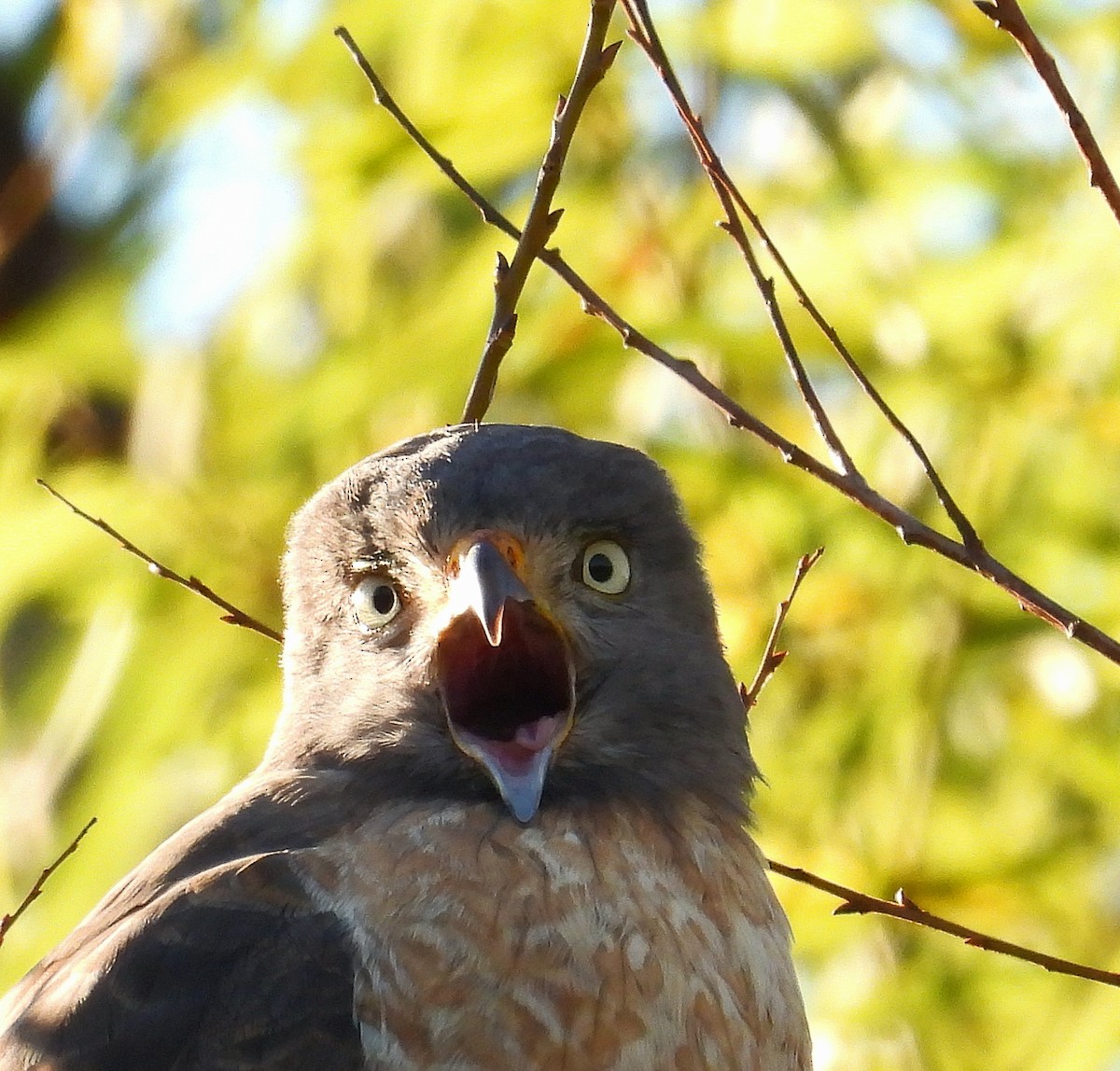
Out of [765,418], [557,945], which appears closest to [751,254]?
[557,945]

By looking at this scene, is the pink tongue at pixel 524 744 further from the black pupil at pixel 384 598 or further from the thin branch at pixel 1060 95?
the thin branch at pixel 1060 95

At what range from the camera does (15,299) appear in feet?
23.8

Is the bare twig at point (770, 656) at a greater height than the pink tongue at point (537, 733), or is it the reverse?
the bare twig at point (770, 656)

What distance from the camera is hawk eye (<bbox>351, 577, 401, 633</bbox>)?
3.17 meters

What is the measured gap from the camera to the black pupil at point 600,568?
3207 mm

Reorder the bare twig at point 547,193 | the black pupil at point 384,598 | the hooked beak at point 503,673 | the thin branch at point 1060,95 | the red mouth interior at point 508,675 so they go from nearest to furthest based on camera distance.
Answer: the thin branch at point 1060,95 < the bare twig at point 547,193 < the hooked beak at point 503,673 < the red mouth interior at point 508,675 < the black pupil at point 384,598

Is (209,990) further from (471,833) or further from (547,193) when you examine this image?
(547,193)

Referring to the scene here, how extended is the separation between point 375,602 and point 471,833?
1.46 ft

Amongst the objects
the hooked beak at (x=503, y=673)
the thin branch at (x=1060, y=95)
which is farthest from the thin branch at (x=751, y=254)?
the hooked beak at (x=503, y=673)

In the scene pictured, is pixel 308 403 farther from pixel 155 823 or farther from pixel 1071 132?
pixel 1071 132

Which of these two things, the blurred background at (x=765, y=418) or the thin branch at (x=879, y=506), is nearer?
the thin branch at (x=879, y=506)

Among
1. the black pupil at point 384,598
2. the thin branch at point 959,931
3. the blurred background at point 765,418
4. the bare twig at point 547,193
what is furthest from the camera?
the blurred background at point 765,418

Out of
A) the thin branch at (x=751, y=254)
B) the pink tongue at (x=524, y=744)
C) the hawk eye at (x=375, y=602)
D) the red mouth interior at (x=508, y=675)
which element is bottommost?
the pink tongue at (x=524, y=744)

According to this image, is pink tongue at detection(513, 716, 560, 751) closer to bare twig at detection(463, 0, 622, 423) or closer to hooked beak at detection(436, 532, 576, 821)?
hooked beak at detection(436, 532, 576, 821)
